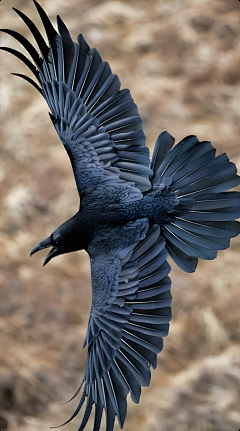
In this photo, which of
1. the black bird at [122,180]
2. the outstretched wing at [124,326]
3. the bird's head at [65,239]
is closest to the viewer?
the outstretched wing at [124,326]

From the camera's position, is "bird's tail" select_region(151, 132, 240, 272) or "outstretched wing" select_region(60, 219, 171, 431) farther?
"bird's tail" select_region(151, 132, 240, 272)

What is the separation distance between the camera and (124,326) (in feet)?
5.12

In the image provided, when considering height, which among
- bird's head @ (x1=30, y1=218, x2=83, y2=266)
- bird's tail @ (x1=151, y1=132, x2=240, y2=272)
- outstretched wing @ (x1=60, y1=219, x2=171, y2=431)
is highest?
bird's tail @ (x1=151, y1=132, x2=240, y2=272)

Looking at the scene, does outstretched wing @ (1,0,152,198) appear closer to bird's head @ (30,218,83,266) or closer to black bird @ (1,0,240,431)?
black bird @ (1,0,240,431)

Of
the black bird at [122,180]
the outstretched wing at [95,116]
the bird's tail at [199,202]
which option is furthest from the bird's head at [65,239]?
the bird's tail at [199,202]

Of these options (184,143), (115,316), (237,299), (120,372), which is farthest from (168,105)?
(120,372)

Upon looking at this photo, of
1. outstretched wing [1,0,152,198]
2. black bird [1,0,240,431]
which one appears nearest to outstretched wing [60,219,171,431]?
black bird [1,0,240,431]

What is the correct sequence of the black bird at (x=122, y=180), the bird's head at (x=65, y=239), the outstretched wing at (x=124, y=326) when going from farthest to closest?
the bird's head at (x=65, y=239)
the black bird at (x=122, y=180)
the outstretched wing at (x=124, y=326)

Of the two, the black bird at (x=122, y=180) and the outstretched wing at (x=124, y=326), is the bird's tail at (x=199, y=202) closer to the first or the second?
the black bird at (x=122, y=180)

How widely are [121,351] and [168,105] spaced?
1.24 m

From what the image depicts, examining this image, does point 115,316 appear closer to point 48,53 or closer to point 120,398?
point 120,398

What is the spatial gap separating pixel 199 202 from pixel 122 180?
29 cm

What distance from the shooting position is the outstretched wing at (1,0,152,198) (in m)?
1.75

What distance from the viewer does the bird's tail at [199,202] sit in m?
1.72
